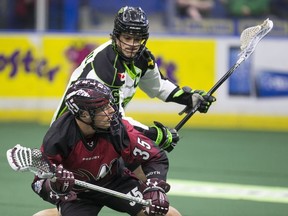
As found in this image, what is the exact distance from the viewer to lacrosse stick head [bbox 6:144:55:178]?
4773 mm

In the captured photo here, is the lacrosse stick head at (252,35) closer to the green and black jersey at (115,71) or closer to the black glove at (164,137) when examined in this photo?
the green and black jersey at (115,71)

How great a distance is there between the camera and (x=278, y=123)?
10602 millimetres

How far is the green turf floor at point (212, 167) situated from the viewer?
694cm

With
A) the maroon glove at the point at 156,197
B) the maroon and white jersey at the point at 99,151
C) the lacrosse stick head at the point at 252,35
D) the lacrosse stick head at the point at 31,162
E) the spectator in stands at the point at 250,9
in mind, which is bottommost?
the maroon glove at the point at 156,197

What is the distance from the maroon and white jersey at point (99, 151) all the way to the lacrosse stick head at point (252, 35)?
6.05 feet

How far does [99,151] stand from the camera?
511 cm

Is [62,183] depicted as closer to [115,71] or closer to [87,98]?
[87,98]

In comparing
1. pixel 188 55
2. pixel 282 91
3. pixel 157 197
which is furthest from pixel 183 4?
pixel 157 197

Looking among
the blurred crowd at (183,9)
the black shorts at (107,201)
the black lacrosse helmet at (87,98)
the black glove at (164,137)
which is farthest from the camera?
the blurred crowd at (183,9)

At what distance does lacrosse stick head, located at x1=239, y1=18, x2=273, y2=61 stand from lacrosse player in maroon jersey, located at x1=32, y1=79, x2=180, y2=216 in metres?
1.76

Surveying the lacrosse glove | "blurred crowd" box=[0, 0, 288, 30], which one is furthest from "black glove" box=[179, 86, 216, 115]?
"blurred crowd" box=[0, 0, 288, 30]

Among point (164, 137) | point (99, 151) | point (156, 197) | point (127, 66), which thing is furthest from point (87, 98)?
point (127, 66)

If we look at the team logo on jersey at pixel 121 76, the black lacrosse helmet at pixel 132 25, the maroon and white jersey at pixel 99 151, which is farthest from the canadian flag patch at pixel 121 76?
the maroon and white jersey at pixel 99 151

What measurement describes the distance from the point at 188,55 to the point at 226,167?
2445 millimetres
